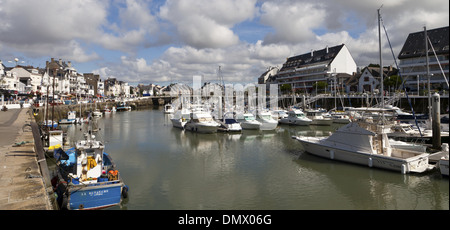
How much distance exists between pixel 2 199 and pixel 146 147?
21417mm

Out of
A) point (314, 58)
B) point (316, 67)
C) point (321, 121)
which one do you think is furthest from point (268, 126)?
point (314, 58)

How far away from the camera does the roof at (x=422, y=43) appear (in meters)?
63.2

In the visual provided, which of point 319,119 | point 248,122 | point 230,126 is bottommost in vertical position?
point 230,126

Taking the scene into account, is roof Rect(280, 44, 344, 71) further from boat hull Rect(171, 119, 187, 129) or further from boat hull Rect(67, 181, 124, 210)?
boat hull Rect(67, 181, 124, 210)

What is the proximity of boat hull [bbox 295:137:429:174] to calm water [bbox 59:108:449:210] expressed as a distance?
468 mm

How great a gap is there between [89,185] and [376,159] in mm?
19743

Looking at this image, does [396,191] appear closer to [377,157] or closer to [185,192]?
[377,157]

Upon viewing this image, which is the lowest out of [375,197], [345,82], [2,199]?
[375,197]

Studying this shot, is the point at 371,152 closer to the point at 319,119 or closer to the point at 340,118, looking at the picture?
the point at 319,119

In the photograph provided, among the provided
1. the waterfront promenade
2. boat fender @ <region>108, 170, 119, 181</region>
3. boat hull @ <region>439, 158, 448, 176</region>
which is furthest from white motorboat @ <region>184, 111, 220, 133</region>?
boat hull @ <region>439, 158, 448, 176</region>

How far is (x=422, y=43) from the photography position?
67.7 meters

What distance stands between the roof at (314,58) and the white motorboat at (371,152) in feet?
261
